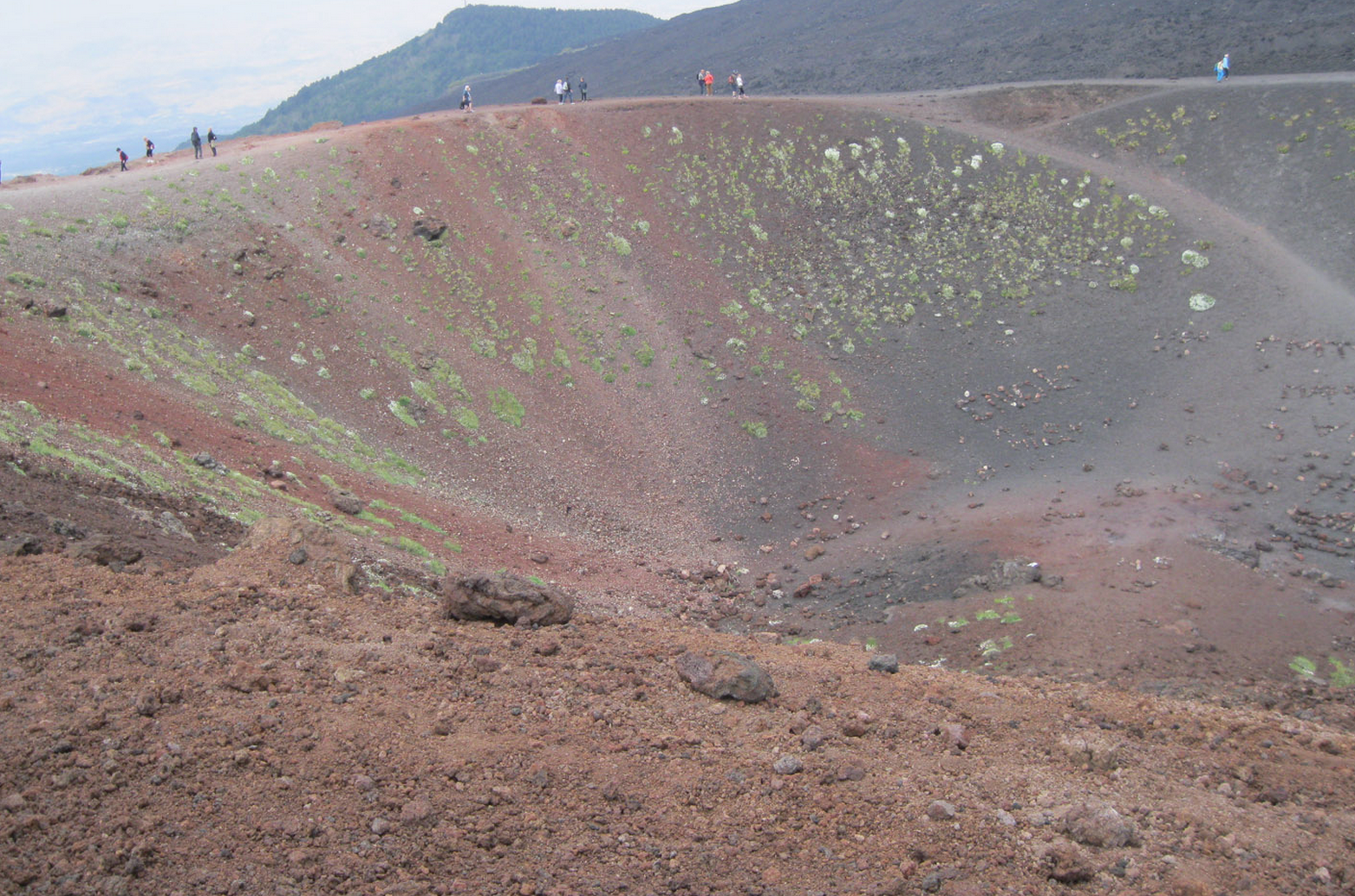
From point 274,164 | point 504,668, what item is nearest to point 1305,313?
point 504,668

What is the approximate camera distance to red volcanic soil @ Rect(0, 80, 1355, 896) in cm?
737

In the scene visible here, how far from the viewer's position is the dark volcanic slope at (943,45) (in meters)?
41.3

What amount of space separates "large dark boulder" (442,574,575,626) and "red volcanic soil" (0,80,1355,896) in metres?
0.27

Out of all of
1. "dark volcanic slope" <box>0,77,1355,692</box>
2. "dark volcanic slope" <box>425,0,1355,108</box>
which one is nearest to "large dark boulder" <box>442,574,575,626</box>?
"dark volcanic slope" <box>0,77,1355,692</box>

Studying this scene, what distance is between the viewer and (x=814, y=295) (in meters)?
29.7

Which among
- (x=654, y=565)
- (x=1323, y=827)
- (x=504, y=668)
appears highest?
(x=504, y=668)

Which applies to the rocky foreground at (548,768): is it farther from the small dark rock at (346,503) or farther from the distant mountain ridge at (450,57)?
the distant mountain ridge at (450,57)

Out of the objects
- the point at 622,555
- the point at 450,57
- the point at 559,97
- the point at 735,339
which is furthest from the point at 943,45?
the point at 450,57

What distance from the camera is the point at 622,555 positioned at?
20.2 meters

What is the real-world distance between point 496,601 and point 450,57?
11865cm

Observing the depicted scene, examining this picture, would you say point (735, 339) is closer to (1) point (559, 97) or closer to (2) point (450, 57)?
(1) point (559, 97)

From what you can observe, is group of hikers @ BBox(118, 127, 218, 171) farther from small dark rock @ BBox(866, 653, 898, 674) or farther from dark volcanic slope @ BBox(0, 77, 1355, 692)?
small dark rock @ BBox(866, 653, 898, 674)

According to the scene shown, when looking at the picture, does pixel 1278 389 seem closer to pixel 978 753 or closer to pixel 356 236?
pixel 978 753

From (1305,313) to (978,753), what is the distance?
24703mm
